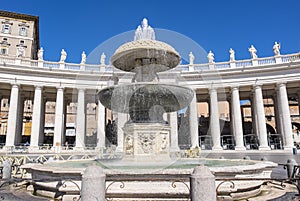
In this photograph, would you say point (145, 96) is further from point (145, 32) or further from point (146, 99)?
point (145, 32)

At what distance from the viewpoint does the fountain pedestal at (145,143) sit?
10508 mm

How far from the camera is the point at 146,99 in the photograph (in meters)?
10.7

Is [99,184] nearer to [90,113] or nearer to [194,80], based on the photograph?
[194,80]

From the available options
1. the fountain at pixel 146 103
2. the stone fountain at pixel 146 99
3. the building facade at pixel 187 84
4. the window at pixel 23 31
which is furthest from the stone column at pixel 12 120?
the stone fountain at pixel 146 99

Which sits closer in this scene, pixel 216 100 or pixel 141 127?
pixel 141 127

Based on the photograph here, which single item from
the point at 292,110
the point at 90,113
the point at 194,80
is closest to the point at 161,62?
the point at 194,80

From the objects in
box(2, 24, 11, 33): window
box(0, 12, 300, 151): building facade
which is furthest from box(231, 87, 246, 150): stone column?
box(2, 24, 11, 33): window

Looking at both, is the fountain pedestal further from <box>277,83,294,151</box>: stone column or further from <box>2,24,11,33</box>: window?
<box>2,24,11,33</box>: window

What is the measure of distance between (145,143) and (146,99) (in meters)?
1.88

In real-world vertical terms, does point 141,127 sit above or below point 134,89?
below

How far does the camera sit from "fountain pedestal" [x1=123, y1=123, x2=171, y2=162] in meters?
10.5

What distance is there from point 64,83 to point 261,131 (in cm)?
3002

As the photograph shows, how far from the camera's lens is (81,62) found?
39188 mm

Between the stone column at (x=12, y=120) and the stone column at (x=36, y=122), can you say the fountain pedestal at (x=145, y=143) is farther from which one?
the stone column at (x=12, y=120)
